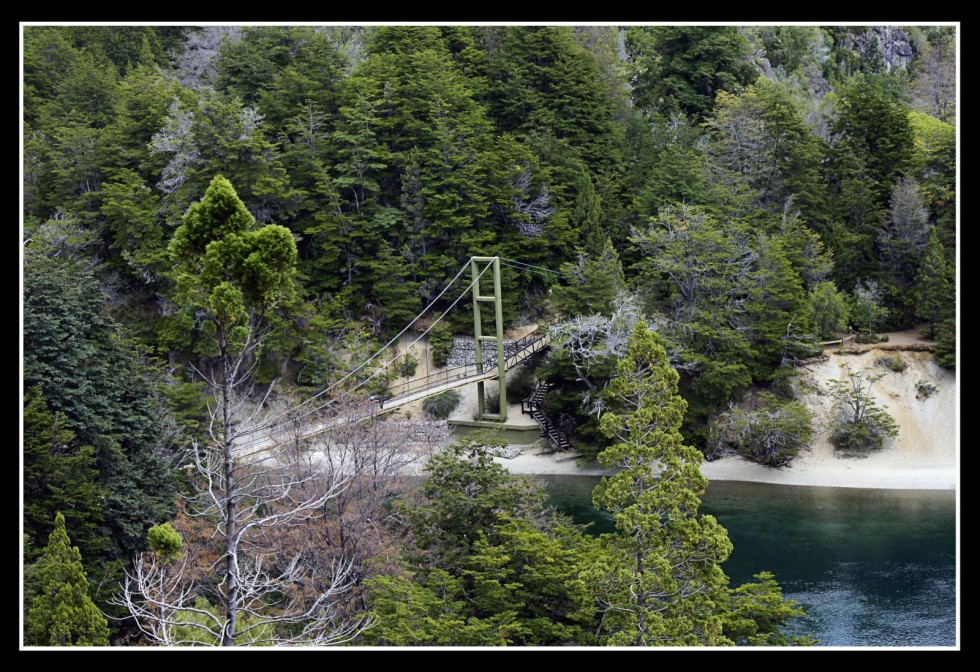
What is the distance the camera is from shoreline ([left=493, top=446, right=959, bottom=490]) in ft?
81.4

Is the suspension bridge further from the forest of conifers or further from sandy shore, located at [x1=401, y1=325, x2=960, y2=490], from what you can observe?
sandy shore, located at [x1=401, y1=325, x2=960, y2=490]

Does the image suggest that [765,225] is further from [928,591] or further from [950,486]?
[928,591]

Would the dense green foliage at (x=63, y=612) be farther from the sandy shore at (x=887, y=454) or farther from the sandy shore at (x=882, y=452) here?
the sandy shore at (x=887, y=454)

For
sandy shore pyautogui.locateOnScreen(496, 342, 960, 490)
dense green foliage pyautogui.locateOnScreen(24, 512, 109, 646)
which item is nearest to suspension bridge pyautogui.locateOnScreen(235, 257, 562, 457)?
sandy shore pyautogui.locateOnScreen(496, 342, 960, 490)

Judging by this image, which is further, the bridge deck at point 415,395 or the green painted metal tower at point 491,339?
the green painted metal tower at point 491,339

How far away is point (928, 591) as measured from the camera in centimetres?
1900

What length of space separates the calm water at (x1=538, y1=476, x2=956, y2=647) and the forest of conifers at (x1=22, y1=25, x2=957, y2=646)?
185cm

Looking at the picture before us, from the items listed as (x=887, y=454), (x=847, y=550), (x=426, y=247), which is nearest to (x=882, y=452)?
(x=887, y=454)

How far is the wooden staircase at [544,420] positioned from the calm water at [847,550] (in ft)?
3.87

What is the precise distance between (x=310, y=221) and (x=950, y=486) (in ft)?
50.6

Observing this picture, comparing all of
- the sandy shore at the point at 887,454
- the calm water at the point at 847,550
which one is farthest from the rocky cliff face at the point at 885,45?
the calm water at the point at 847,550

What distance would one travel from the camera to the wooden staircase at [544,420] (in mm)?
26812

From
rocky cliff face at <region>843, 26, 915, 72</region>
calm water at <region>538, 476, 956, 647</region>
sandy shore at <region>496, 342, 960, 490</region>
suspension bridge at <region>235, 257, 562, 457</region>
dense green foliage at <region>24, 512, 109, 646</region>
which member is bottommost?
calm water at <region>538, 476, 956, 647</region>

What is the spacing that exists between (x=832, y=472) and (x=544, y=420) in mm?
5971
